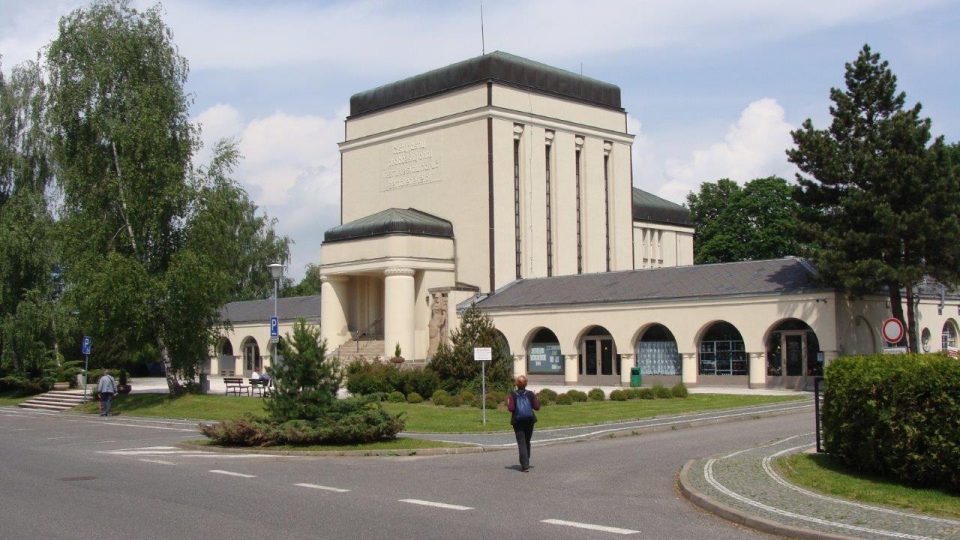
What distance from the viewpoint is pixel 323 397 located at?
21859mm

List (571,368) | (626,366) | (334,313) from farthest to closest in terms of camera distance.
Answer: (334,313)
(571,368)
(626,366)

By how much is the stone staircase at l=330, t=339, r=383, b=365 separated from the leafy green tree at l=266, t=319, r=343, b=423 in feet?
114

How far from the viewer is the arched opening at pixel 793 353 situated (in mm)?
42156

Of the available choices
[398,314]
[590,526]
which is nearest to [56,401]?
[398,314]

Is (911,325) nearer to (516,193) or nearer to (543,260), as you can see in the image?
(543,260)

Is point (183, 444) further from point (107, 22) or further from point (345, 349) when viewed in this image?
point (345, 349)

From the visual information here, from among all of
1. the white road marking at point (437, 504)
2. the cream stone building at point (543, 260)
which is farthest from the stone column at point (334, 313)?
the white road marking at point (437, 504)

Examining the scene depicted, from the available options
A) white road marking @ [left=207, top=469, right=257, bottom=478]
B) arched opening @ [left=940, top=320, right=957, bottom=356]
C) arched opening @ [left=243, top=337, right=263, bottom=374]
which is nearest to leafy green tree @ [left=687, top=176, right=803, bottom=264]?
arched opening @ [left=940, top=320, right=957, bottom=356]

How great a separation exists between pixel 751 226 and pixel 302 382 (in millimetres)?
59284

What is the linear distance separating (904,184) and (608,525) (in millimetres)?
30318

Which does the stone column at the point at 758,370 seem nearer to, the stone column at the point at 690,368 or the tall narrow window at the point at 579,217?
the stone column at the point at 690,368

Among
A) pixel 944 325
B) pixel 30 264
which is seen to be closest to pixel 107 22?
pixel 30 264

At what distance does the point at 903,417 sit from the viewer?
13.0 meters

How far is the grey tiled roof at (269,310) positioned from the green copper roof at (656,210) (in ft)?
74.9
